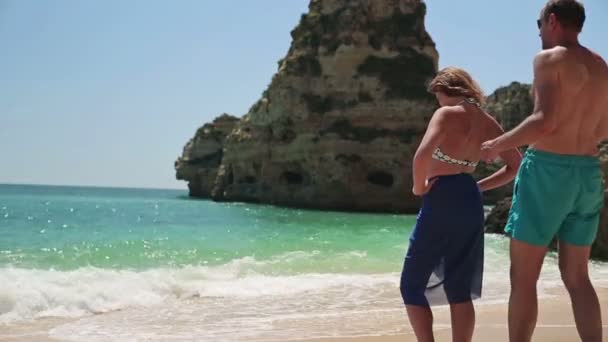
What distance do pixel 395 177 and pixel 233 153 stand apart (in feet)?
48.5

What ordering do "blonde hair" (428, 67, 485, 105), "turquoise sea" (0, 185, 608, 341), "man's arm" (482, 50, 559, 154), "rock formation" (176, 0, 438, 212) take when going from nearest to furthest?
"man's arm" (482, 50, 559, 154), "blonde hair" (428, 67, 485, 105), "turquoise sea" (0, 185, 608, 341), "rock formation" (176, 0, 438, 212)

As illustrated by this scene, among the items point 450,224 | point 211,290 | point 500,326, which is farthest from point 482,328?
point 211,290

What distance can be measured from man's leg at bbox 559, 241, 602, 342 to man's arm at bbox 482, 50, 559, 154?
2.08 feet

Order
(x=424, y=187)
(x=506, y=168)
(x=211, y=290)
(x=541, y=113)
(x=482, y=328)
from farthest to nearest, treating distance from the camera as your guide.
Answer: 1. (x=211, y=290)
2. (x=482, y=328)
3. (x=506, y=168)
4. (x=424, y=187)
5. (x=541, y=113)

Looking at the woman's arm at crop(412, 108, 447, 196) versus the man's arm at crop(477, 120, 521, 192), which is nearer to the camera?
the woman's arm at crop(412, 108, 447, 196)

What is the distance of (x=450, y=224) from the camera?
3439 millimetres

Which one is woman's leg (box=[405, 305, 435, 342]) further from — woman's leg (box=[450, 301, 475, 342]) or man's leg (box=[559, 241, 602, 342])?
man's leg (box=[559, 241, 602, 342])

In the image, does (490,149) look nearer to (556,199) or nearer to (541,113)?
(541,113)

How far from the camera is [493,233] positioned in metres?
19.9

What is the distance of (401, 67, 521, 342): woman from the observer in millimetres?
3447

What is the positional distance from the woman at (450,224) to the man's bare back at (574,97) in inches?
14.3

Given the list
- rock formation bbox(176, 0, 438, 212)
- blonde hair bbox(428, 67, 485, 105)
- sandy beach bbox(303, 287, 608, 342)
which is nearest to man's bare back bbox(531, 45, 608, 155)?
blonde hair bbox(428, 67, 485, 105)

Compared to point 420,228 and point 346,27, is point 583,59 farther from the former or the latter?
point 346,27

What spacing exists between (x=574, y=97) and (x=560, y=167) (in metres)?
0.35
